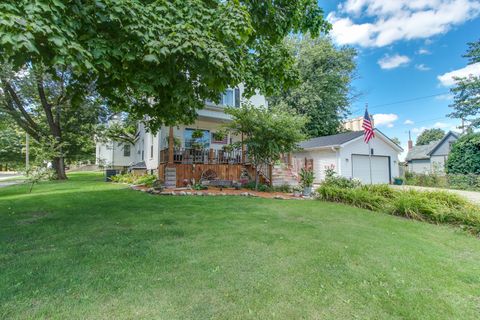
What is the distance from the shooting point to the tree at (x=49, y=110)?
15.8 meters

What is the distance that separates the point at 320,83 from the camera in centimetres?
2498

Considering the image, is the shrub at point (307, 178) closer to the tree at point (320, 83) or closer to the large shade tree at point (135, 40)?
the large shade tree at point (135, 40)

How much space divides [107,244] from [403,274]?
4.29 metres

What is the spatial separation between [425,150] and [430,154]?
122 inches

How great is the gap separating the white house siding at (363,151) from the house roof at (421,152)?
15378 mm

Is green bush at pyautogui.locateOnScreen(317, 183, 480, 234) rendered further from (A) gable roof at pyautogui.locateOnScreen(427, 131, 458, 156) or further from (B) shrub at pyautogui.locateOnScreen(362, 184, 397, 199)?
(A) gable roof at pyautogui.locateOnScreen(427, 131, 458, 156)

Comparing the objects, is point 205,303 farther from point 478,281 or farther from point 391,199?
point 391,199

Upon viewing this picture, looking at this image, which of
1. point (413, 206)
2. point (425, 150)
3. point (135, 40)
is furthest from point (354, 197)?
point (425, 150)

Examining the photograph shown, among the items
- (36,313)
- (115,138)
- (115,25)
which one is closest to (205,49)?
(115,25)

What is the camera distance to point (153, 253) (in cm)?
347

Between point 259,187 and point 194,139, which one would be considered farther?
point 194,139

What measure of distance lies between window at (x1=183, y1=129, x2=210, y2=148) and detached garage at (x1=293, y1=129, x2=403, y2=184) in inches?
256

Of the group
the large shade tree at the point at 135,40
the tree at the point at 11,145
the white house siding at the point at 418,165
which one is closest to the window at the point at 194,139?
the large shade tree at the point at 135,40

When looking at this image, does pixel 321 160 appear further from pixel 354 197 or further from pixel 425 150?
pixel 425 150
